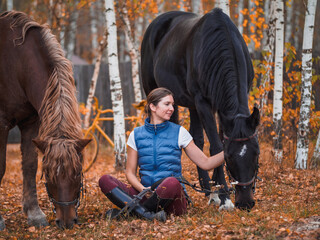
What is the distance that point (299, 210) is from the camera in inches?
156

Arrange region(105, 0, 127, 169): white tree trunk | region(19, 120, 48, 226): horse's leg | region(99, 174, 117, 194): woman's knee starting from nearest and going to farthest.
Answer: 1. region(99, 174, 117, 194): woman's knee
2. region(19, 120, 48, 226): horse's leg
3. region(105, 0, 127, 169): white tree trunk

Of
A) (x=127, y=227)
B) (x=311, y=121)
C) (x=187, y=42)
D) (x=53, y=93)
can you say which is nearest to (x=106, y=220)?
(x=127, y=227)

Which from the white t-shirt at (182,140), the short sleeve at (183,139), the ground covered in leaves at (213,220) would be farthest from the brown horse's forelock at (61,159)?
the short sleeve at (183,139)

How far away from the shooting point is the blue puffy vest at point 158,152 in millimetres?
4188

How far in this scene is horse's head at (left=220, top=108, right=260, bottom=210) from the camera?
3.63m

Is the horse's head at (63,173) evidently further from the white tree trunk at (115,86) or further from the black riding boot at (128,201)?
the white tree trunk at (115,86)

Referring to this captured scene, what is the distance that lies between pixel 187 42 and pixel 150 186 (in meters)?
1.89

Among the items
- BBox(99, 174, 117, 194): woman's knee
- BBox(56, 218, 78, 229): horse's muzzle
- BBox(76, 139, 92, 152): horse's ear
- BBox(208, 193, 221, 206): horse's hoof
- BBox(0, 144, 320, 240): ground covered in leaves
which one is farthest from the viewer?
BBox(208, 193, 221, 206): horse's hoof

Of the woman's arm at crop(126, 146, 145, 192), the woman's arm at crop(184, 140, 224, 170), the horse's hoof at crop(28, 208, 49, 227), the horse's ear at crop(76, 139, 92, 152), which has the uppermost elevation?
the horse's ear at crop(76, 139, 92, 152)

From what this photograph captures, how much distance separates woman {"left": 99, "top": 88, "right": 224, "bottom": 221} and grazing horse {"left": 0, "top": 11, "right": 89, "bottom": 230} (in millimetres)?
752

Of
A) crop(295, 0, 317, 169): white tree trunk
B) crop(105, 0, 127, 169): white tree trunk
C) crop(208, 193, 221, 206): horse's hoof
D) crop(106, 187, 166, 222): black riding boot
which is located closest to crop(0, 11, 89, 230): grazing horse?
crop(106, 187, 166, 222): black riding boot

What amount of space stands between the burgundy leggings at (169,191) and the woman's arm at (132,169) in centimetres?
13

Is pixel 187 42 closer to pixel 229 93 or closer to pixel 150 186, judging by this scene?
pixel 229 93

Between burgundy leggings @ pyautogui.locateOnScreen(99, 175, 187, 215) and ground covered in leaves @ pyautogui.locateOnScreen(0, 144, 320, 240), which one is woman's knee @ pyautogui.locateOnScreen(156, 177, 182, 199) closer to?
burgundy leggings @ pyautogui.locateOnScreen(99, 175, 187, 215)
